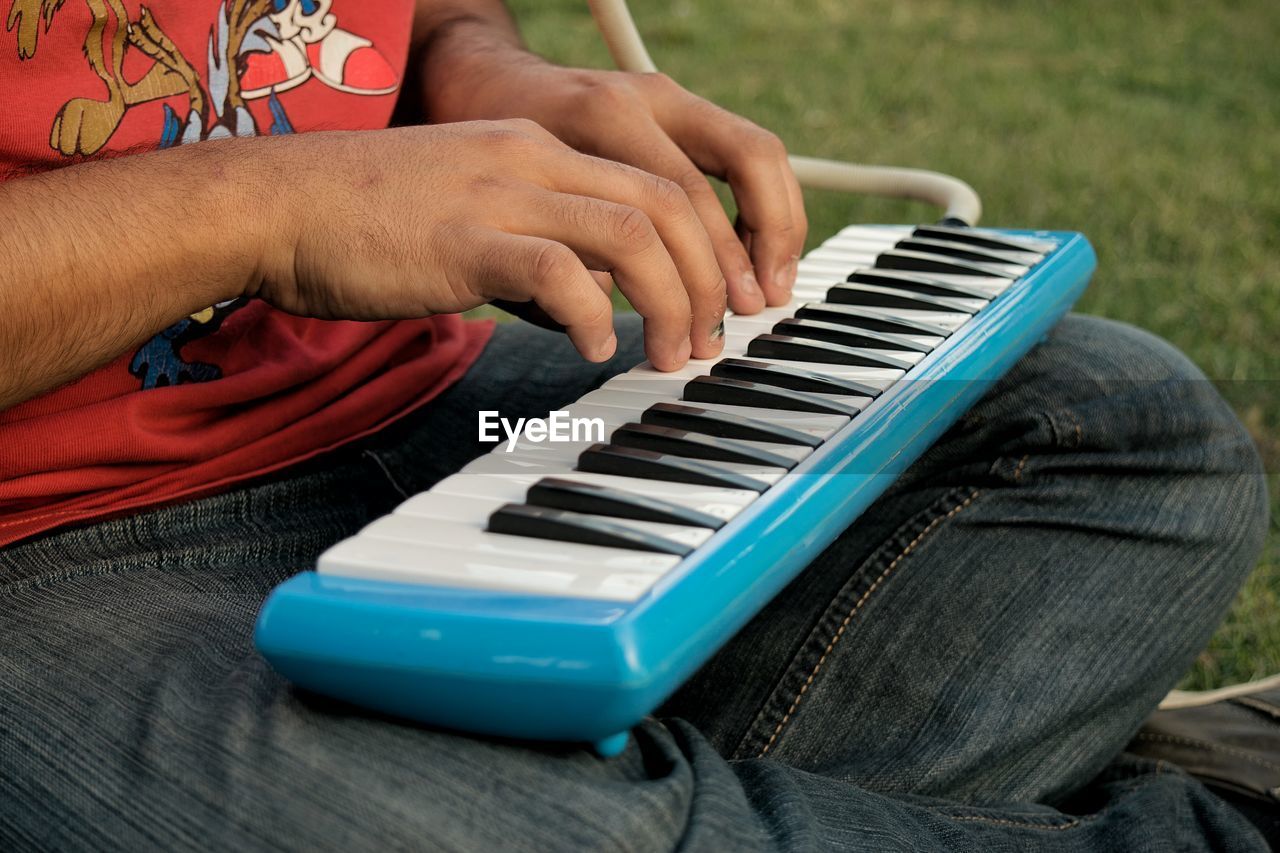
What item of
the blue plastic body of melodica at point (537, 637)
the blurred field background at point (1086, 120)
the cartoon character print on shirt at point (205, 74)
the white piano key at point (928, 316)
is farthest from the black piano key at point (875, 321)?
the blurred field background at point (1086, 120)

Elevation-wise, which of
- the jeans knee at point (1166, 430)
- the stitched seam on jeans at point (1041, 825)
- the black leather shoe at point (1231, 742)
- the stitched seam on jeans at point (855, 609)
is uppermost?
the jeans knee at point (1166, 430)

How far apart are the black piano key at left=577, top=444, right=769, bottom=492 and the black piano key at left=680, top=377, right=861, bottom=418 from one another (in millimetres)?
129

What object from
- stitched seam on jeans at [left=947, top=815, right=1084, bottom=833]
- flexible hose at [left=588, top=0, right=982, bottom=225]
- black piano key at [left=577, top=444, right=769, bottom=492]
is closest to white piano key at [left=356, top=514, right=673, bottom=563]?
black piano key at [left=577, top=444, right=769, bottom=492]

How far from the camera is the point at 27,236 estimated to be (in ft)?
3.14

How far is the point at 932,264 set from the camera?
141 cm

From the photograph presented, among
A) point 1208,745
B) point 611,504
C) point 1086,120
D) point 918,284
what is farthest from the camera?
point 1086,120

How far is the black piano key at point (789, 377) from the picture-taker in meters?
1.08

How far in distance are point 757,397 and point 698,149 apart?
417 mm

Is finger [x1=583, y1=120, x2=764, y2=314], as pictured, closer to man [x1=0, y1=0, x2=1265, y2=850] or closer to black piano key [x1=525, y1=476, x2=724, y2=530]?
man [x1=0, y1=0, x2=1265, y2=850]

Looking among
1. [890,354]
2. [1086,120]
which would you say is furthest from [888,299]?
[1086,120]

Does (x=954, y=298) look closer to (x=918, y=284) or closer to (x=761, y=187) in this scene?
(x=918, y=284)

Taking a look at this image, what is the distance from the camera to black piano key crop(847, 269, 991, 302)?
132 centimetres

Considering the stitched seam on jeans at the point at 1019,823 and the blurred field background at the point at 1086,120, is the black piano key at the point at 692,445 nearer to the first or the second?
the stitched seam on jeans at the point at 1019,823

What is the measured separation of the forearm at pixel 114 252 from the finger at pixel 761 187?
51 cm
